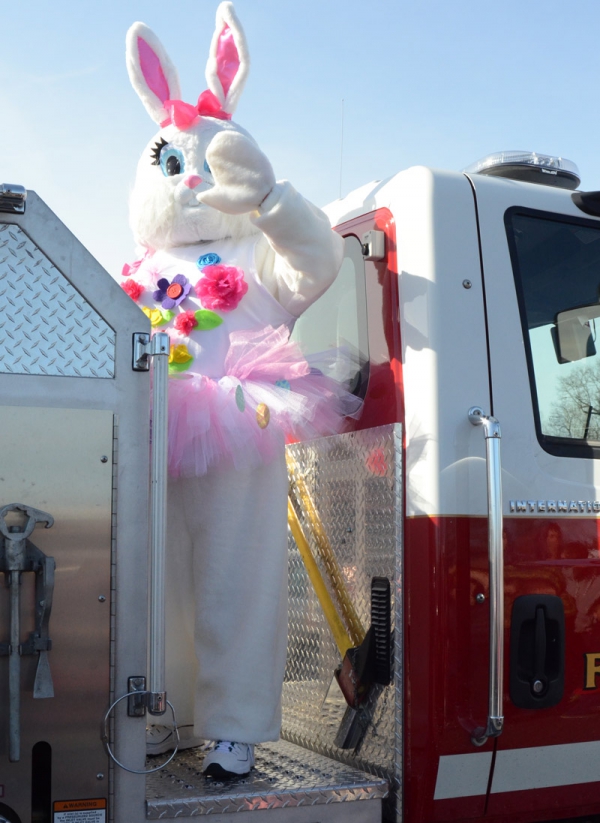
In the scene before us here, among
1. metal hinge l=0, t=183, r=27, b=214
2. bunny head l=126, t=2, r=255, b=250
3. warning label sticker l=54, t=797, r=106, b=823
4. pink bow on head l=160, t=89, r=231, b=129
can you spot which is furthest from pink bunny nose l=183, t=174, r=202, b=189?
warning label sticker l=54, t=797, r=106, b=823

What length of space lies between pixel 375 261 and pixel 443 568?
2.92 feet

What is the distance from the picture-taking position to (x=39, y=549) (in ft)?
6.11

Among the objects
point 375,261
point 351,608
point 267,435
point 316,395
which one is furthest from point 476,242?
point 351,608

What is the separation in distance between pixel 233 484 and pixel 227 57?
49.4 inches

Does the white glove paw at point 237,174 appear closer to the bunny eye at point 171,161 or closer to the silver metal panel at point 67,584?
the bunny eye at point 171,161

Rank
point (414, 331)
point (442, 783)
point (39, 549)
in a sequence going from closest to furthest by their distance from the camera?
point (39, 549)
point (442, 783)
point (414, 331)

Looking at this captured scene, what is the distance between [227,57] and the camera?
2.83 m

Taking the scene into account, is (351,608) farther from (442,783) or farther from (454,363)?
(454,363)

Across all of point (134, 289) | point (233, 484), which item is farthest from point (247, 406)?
point (134, 289)

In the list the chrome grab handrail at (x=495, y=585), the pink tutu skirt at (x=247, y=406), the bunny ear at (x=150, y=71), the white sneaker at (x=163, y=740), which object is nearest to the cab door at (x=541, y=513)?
the chrome grab handrail at (x=495, y=585)

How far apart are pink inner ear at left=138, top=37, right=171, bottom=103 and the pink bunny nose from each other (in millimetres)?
299

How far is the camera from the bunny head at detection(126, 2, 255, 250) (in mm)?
2814

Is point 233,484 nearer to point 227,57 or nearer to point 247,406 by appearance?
point 247,406

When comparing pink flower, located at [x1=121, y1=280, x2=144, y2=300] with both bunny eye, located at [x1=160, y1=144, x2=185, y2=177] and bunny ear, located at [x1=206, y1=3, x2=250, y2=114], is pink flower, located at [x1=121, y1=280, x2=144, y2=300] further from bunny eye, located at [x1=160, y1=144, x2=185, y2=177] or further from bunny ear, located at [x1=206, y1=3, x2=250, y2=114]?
bunny ear, located at [x1=206, y1=3, x2=250, y2=114]
